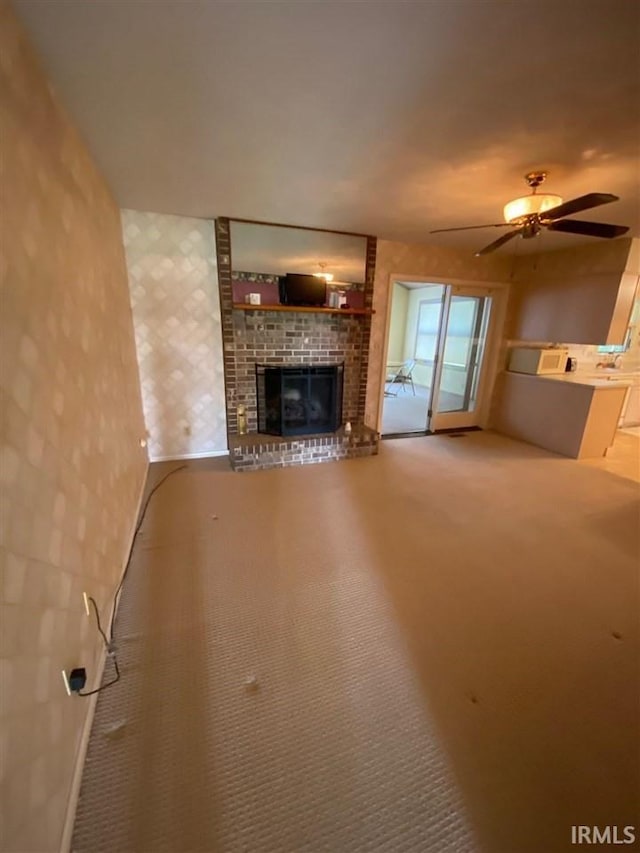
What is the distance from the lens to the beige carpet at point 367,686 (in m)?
1.03

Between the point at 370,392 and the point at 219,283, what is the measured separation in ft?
6.93

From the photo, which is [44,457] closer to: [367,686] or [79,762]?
[79,762]

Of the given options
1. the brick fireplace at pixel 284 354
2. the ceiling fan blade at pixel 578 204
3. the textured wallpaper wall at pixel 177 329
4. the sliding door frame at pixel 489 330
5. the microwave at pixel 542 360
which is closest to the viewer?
the ceiling fan blade at pixel 578 204

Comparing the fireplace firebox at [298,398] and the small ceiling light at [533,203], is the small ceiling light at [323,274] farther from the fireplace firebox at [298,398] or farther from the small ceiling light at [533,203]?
the small ceiling light at [533,203]

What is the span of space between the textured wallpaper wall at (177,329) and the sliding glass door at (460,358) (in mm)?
2942

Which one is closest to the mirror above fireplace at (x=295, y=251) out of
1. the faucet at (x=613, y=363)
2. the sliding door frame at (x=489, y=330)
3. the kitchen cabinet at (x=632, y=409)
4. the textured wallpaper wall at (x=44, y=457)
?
the sliding door frame at (x=489, y=330)

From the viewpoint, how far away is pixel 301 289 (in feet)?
11.1

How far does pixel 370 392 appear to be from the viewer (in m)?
A: 4.25

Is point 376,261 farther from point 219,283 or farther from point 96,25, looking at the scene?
point 96,25

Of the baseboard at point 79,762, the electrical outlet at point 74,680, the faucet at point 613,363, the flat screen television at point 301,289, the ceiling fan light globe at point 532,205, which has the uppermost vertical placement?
the ceiling fan light globe at point 532,205

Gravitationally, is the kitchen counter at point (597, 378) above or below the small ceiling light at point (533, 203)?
below

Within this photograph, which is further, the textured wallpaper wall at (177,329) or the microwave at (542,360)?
the microwave at (542,360)

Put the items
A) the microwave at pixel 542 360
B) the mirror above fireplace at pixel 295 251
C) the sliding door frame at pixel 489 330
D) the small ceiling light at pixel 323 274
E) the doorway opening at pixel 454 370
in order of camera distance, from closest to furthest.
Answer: the mirror above fireplace at pixel 295 251, the small ceiling light at pixel 323 274, the sliding door frame at pixel 489 330, the microwave at pixel 542 360, the doorway opening at pixel 454 370

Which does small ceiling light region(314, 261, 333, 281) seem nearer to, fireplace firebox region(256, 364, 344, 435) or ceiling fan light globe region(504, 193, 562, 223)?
fireplace firebox region(256, 364, 344, 435)
